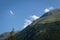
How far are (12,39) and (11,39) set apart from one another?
0.43 m

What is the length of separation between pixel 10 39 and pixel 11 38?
0.52 metres

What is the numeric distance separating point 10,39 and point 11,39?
43 cm

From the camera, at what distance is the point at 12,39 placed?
64875 millimetres

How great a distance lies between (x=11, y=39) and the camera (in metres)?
65.1

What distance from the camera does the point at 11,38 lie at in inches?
2574

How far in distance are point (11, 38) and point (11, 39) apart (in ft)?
1.51

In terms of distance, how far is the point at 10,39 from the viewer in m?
65.2

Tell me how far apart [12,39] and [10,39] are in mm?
862
